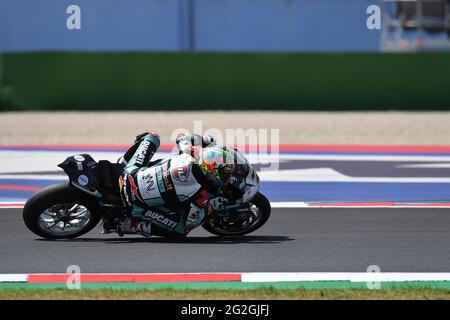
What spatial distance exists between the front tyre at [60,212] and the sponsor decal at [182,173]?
0.83 metres

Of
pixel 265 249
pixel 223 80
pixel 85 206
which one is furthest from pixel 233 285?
pixel 223 80

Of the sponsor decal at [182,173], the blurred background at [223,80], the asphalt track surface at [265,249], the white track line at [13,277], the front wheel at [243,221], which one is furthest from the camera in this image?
the blurred background at [223,80]

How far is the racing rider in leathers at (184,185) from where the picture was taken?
8.50 m

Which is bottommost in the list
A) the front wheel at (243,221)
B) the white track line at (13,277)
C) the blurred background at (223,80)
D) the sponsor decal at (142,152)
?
the white track line at (13,277)

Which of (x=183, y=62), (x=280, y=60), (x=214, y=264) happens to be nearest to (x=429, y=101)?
(x=280, y=60)

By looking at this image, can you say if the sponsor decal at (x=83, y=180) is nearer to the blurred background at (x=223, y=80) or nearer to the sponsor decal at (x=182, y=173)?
the sponsor decal at (x=182, y=173)

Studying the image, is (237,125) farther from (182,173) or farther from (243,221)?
(182,173)

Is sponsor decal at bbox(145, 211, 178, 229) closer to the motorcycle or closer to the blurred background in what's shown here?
the motorcycle

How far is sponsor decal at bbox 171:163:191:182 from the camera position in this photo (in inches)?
334

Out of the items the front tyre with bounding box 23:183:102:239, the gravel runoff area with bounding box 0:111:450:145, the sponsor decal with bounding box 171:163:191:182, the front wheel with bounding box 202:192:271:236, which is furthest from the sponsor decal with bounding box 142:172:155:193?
the gravel runoff area with bounding box 0:111:450:145

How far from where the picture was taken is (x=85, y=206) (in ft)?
28.5

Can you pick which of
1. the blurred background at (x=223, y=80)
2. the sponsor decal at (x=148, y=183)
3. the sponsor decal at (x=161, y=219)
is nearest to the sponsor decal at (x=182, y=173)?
the sponsor decal at (x=148, y=183)

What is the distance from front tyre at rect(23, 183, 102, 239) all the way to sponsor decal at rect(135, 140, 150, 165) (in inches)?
22.5

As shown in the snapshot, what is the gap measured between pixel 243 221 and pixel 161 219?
837mm
